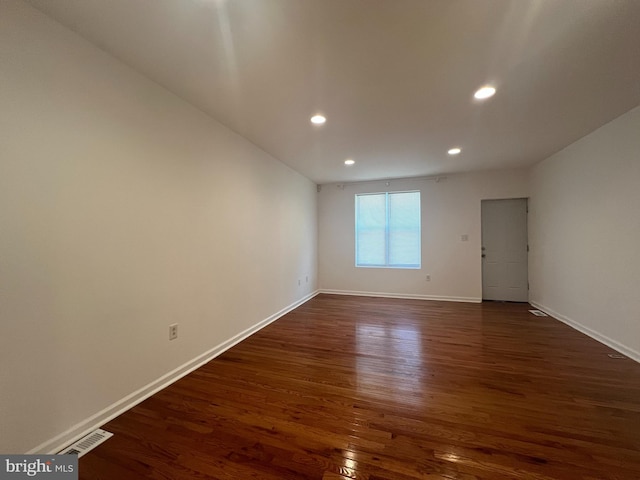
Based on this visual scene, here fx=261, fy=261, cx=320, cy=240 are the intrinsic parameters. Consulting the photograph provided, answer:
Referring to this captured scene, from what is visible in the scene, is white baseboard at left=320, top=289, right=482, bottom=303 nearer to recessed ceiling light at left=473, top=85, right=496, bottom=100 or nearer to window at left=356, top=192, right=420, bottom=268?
window at left=356, top=192, right=420, bottom=268

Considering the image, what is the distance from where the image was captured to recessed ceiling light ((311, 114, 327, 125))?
2805 millimetres

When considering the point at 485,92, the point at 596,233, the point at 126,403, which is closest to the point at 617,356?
the point at 596,233

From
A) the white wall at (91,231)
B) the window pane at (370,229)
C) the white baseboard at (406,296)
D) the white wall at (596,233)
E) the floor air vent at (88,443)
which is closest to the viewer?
the white wall at (91,231)

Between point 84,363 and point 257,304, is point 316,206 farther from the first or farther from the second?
point 84,363

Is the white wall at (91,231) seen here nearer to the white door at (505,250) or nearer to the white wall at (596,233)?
the white wall at (596,233)

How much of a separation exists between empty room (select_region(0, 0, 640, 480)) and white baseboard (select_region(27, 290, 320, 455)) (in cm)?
2

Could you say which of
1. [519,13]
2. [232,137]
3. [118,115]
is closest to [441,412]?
[519,13]

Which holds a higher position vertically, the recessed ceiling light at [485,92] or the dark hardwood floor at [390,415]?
the recessed ceiling light at [485,92]

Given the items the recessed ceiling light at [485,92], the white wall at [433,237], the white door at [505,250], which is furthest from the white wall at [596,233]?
the recessed ceiling light at [485,92]

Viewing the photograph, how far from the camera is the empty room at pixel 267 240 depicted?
1.47 metres

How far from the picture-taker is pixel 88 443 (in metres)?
1.63

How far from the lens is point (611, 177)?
118 inches

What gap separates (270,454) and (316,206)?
5.14 m

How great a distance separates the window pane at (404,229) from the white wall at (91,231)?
13.2 feet
